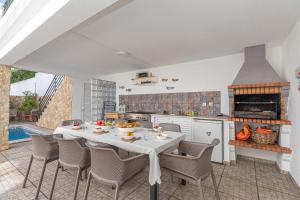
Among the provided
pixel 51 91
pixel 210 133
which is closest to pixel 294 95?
pixel 210 133

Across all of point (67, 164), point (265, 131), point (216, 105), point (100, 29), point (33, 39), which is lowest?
point (67, 164)

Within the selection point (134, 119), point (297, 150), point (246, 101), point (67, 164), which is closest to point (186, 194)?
point (67, 164)

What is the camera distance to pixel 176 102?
4223 millimetres

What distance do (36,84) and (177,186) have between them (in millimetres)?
11619

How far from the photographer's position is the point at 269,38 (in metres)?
2.60

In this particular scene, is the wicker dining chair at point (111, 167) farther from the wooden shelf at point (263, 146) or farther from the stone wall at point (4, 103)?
the stone wall at point (4, 103)

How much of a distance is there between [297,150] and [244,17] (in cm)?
212

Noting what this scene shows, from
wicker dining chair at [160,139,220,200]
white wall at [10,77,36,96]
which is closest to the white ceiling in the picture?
wicker dining chair at [160,139,220,200]

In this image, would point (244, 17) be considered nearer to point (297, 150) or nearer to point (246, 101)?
point (246, 101)

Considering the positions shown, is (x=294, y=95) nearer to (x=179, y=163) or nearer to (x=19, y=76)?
(x=179, y=163)

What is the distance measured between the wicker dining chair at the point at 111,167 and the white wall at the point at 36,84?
958cm

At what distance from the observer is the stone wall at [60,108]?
6.11 meters

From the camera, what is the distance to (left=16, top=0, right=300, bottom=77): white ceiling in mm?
1762

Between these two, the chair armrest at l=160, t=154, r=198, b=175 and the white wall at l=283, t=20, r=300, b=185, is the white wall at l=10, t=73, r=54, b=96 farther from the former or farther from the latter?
the white wall at l=283, t=20, r=300, b=185
